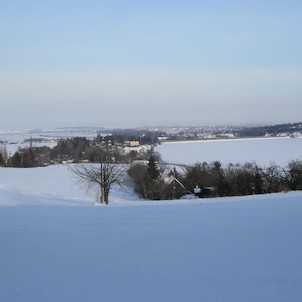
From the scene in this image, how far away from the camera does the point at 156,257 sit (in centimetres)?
A: 605

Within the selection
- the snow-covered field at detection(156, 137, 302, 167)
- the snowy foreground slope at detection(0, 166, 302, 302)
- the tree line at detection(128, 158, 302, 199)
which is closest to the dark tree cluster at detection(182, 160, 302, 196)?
the tree line at detection(128, 158, 302, 199)

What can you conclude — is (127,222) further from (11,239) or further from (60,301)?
(60,301)

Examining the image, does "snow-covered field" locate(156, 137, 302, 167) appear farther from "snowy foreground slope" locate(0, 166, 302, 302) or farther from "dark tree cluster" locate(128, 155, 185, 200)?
"snowy foreground slope" locate(0, 166, 302, 302)

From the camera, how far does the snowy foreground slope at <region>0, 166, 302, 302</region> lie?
4.70m

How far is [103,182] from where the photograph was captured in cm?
2228

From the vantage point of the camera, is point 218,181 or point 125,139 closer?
point 218,181

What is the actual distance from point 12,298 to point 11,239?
3.25 m

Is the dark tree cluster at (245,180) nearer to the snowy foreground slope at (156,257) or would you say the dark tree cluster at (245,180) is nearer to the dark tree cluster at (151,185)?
the dark tree cluster at (151,185)

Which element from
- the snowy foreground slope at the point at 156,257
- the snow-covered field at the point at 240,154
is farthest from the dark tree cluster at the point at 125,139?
the snowy foreground slope at the point at 156,257

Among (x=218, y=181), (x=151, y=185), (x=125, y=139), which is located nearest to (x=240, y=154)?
(x=218, y=181)

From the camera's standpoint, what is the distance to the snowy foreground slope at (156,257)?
470 centimetres

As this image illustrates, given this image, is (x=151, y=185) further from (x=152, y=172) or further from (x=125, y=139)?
(x=125, y=139)

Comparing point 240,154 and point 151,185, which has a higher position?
point 240,154

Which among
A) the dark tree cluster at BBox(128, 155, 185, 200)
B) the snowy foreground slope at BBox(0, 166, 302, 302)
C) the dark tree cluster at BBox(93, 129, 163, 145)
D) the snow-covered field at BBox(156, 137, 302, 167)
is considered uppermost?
the dark tree cluster at BBox(93, 129, 163, 145)
